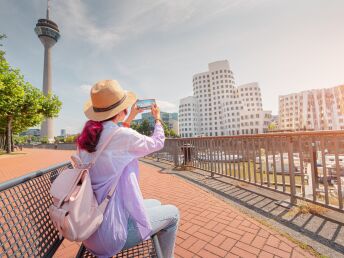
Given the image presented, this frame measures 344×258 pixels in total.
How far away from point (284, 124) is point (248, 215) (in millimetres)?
130703

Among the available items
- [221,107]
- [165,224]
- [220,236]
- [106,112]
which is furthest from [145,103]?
[221,107]

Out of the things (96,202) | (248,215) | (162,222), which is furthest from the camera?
(248,215)

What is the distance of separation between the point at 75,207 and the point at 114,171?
35cm

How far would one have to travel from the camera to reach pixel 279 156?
4289mm

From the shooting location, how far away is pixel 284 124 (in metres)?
117

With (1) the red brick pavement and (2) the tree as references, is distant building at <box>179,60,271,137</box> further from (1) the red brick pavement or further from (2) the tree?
(1) the red brick pavement

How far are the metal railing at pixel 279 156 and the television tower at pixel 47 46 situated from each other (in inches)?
3848

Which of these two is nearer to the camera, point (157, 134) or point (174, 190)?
point (157, 134)

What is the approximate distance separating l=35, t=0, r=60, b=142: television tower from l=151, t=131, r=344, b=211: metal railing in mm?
97728

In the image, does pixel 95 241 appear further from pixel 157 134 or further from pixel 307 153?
pixel 307 153

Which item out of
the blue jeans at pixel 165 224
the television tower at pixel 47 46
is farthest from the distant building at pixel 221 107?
the blue jeans at pixel 165 224

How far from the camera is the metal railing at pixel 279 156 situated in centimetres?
305

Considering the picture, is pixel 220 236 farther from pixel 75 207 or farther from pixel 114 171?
pixel 75 207

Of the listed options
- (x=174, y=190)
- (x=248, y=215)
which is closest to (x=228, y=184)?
(x=174, y=190)
